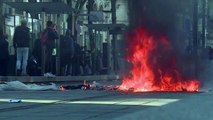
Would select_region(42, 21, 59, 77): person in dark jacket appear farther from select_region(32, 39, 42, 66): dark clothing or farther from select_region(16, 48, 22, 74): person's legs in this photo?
select_region(16, 48, 22, 74): person's legs

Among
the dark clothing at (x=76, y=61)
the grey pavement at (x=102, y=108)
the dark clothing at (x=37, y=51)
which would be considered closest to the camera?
the grey pavement at (x=102, y=108)

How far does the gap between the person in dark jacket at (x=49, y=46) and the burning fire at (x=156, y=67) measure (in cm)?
533

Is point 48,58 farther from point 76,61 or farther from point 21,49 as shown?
point 76,61

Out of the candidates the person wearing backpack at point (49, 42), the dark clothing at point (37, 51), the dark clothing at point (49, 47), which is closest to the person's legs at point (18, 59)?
the person wearing backpack at point (49, 42)

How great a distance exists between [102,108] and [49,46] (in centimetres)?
1344

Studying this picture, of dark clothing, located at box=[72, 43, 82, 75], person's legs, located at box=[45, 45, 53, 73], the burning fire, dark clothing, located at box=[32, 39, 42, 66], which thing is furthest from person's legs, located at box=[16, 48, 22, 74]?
the burning fire

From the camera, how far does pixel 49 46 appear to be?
2683 cm

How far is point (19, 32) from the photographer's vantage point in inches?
999

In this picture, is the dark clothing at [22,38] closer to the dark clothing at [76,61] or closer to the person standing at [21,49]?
the person standing at [21,49]

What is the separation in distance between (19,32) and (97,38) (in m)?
15.2

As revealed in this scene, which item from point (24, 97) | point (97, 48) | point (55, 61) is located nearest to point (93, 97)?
point (24, 97)

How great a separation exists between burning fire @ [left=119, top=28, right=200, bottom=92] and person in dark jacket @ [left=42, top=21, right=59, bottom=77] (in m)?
5.33

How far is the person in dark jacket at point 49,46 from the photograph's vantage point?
1016 inches

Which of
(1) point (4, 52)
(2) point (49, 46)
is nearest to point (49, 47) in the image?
(2) point (49, 46)
